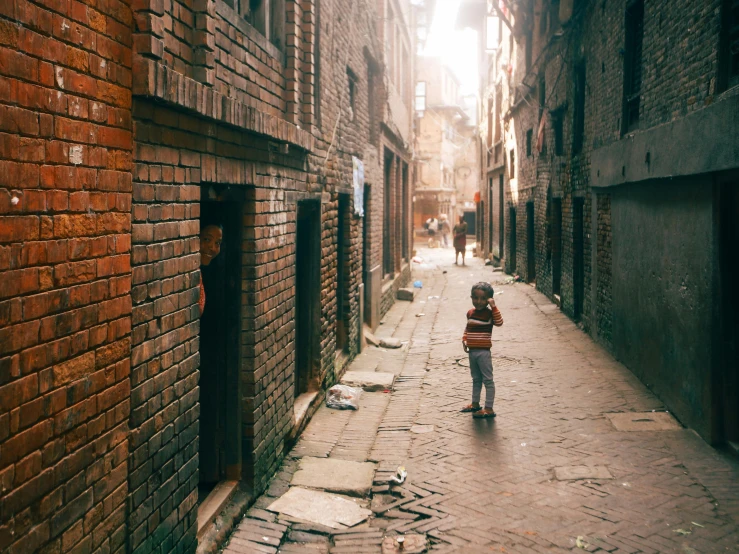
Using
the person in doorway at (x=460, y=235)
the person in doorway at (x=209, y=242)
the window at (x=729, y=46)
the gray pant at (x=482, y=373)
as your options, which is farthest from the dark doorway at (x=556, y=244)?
the person in doorway at (x=209, y=242)

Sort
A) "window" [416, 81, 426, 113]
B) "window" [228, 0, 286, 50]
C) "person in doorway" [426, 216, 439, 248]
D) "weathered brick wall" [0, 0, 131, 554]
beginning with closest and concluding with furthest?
"weathered brick wall" [0, 0, 131, 554], "window" [228, 0, 286, 50], "window" [416, 81, 426, 113], "person in doorway" [426, 216, 439, 248]

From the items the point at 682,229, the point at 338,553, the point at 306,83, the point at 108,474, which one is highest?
the point at 306,83

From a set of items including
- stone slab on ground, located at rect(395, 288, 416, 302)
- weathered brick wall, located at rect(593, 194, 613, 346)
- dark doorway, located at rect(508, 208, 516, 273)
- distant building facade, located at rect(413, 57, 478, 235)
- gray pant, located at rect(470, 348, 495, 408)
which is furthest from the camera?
distant building facade, located at rect(413, 57, 478, 235)

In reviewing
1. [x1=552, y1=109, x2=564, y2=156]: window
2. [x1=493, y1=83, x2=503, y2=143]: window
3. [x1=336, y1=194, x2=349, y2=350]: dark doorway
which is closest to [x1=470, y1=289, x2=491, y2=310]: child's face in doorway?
[x1=336, y1=194, x2=349, y2=350]: dark doorway

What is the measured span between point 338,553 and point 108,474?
208cm

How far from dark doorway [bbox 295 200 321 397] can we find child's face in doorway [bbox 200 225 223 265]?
2861 millimetres

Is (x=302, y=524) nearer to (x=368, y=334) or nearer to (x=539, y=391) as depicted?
(x=539, y=391)

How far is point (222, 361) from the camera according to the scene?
517 centimetres

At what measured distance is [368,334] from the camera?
11.5 m

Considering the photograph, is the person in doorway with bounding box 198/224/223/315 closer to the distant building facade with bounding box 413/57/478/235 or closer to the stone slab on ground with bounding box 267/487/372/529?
the stone slab on ground with bounding box 267/487/372/529

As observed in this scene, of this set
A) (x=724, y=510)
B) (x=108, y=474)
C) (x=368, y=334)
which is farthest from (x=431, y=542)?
(x=368, y=334)

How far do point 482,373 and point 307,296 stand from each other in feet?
6.94

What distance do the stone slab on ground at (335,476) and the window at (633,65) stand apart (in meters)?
6.21

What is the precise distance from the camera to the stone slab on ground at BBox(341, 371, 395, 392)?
28.5 feet
